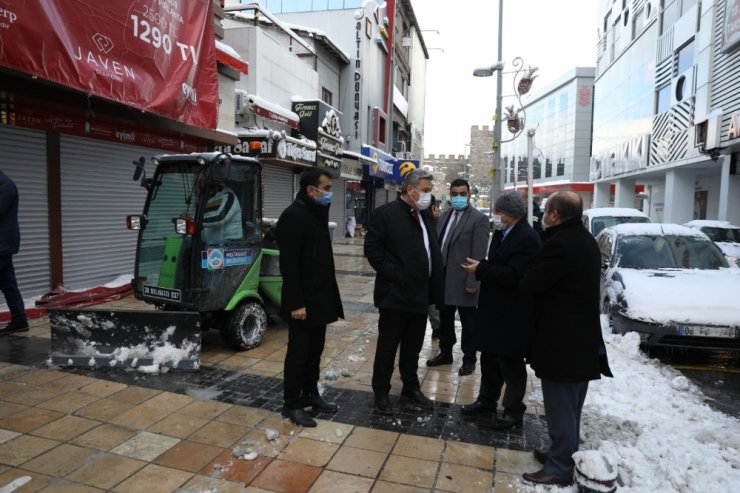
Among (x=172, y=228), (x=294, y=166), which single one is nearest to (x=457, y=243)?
(x=172, y=228)

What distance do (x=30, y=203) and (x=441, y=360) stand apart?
6326 millimetres

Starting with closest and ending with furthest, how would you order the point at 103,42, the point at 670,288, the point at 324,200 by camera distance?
1. the point at 324,200
2. the point at 670,288
3. the point at 103,42

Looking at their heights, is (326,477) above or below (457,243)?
below

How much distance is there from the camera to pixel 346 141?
2255 cm

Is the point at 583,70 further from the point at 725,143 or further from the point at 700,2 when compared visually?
the point at 725,143

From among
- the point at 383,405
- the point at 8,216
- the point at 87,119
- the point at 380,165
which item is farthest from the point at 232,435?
the point at 380,165

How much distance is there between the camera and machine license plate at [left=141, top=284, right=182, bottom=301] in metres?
5.23

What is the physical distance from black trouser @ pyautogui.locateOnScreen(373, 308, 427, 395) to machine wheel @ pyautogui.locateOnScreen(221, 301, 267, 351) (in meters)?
2.02

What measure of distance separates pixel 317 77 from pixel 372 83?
668cm

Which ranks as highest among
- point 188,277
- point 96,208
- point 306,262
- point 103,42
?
point 103,42

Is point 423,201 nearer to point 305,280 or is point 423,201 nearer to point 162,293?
point 305,280

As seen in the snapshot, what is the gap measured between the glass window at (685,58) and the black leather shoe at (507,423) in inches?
908

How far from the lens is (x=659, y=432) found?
378 cm

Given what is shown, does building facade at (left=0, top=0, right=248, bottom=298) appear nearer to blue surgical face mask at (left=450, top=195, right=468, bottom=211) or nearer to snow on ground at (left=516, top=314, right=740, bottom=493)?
blue surgical face mask at (left=450, top=195, right=468, bottom=211)
